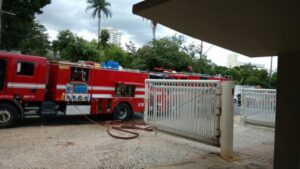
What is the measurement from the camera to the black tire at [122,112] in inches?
491

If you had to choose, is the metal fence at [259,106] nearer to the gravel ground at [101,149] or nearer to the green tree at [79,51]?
the gravel ground at [101,149]

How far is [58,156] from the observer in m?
6.59

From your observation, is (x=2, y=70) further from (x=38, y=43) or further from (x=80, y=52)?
(x=38, y=43)

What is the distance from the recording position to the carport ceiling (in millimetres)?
2959

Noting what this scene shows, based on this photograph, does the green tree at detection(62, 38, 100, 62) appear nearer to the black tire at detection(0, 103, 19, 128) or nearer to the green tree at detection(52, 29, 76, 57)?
the green tree at detection(52, 29, 76, 57)

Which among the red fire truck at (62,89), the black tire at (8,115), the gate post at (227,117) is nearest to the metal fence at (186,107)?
the gate post at (227,117)

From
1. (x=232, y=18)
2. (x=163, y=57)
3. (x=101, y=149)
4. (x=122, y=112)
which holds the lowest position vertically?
(x=101, y=149)

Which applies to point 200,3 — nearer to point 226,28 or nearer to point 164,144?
point 226,28

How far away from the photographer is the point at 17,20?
20.6 metres

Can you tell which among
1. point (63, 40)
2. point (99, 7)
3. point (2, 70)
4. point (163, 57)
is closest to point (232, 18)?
point (2, 70)

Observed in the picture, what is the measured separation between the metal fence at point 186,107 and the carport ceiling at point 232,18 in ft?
9.71

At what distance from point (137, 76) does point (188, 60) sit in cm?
1744

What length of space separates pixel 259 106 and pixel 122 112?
5.81m

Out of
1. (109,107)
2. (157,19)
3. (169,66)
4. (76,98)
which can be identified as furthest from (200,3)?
(169,66)
